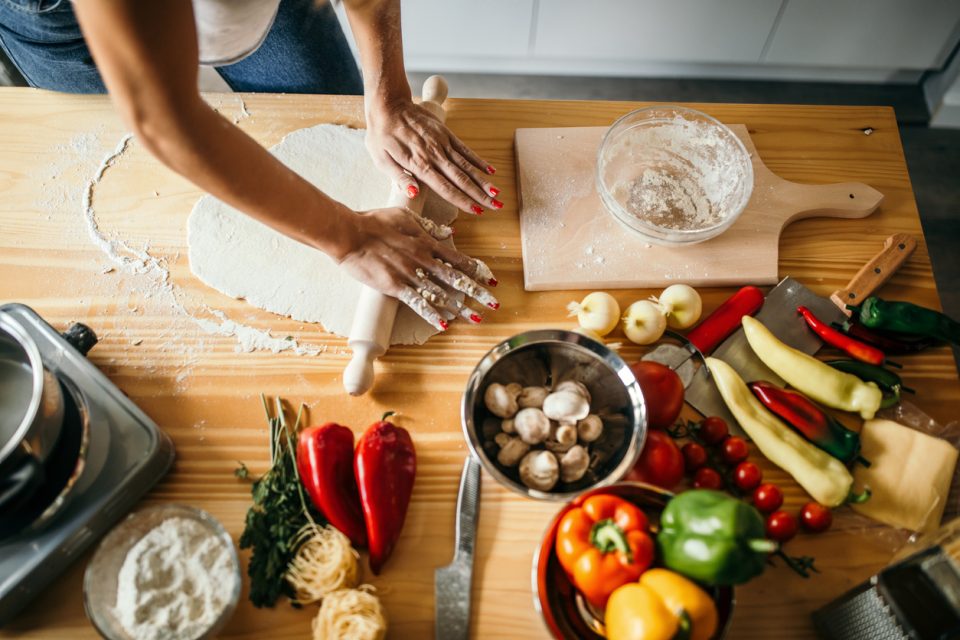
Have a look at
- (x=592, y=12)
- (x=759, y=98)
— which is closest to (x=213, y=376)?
(x=592, y=12)

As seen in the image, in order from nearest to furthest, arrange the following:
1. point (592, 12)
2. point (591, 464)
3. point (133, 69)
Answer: point (133, 69)
point (591, 464)
point (592, 12)

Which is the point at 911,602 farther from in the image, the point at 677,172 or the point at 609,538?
the point at 677,172

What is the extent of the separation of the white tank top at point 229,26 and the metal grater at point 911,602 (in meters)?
1.16

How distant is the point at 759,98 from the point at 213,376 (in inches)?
90.8

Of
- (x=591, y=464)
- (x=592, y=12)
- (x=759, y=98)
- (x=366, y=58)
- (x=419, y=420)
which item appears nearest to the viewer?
(x=591, y=464)

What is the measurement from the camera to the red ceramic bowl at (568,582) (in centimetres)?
76

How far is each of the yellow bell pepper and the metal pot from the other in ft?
2.32

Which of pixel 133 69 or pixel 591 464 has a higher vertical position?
pixel 133 69

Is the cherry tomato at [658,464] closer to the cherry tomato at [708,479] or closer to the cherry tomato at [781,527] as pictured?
the cherry tomato at [708,479]

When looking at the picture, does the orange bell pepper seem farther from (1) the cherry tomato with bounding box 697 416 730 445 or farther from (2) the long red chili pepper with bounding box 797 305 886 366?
(2) the long red chili pepper with bounding box 797 305 886 366

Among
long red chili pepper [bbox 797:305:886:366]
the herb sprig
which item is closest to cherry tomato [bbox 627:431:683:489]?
long red chili pepper [bbox 797:305:886:366]

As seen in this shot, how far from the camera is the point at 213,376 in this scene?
99 centimetres

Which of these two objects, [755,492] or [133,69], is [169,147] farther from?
[755,492]

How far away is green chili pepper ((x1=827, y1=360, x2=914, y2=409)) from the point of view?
96 cm
